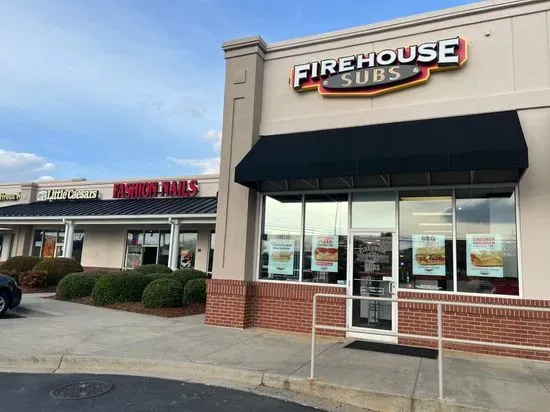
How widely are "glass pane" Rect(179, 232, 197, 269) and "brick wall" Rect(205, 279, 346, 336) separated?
1215 cm

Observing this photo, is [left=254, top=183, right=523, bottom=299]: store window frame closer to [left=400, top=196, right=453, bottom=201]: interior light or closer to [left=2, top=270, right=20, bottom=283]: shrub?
[left=400, top=196, right=453, bottom=201]: interior light

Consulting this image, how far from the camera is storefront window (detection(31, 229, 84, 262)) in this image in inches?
1030

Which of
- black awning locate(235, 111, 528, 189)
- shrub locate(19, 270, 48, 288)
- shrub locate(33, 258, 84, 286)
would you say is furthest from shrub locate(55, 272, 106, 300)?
black awning locate(235, 111, 528, 189)

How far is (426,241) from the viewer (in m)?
8.91

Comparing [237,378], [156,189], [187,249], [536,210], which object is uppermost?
[156,189]

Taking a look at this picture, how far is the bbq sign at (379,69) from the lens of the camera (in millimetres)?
8953

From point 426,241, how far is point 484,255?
106cm

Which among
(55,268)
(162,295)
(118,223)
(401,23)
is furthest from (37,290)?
(401,23)

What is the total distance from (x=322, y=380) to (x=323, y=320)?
3.41 m

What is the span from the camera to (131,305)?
42.9 ft

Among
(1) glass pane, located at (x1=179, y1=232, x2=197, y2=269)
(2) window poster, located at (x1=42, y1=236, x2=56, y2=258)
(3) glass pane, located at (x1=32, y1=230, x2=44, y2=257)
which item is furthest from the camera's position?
(3) glass pane, located at (x1=32, y1=230, x2=44, y2=257)

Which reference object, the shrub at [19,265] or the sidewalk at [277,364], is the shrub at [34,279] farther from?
the sidewalk at [277,364]

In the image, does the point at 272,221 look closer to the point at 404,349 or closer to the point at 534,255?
the point at 404,349

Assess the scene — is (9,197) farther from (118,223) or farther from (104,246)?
(118,223)
